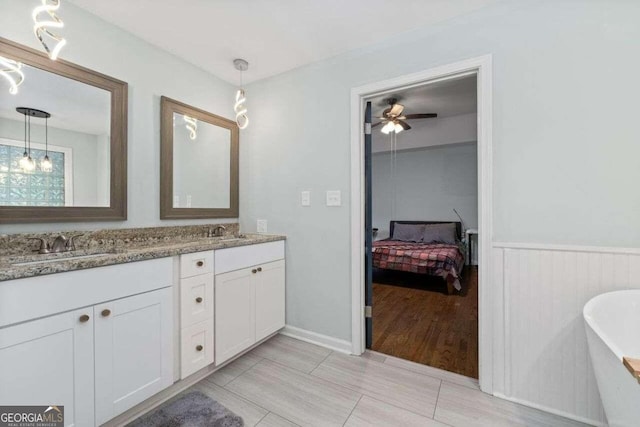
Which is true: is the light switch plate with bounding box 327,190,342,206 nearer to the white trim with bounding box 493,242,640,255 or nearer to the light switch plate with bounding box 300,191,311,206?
the light switch plate with bounding box 300,191,311,206

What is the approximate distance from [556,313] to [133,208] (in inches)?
108

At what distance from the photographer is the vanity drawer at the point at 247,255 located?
71.4 inches

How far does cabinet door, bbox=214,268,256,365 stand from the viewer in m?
1.79

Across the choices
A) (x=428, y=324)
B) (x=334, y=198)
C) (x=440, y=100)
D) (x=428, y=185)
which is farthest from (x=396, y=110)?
(x=428, y=324)

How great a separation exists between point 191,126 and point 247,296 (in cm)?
150

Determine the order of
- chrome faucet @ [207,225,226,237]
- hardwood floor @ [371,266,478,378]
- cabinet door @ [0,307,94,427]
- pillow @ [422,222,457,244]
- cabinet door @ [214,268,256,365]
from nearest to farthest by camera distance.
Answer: cabinet door @ [0,307,94,427]
cabinet door @ [214,268,256,365]
hardwood floor @ [371,266,478,378]
chrome faucet @ [207,225,226,237]
pillow @ [422,222,457,244]

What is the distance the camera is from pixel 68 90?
5.24ft

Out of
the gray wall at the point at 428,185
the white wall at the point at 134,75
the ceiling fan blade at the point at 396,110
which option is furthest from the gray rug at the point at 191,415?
the gray wall at the point at 428,185

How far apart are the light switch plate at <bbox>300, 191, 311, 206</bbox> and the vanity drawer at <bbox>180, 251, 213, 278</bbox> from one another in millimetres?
880

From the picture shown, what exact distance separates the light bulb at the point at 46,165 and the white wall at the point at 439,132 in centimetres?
443

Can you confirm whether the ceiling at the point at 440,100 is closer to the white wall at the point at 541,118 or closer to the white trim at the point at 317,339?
the white wall at the point at 541,118

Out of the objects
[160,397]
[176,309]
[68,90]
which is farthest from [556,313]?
[68,90]

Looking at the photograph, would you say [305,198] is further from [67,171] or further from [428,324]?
[428,324]

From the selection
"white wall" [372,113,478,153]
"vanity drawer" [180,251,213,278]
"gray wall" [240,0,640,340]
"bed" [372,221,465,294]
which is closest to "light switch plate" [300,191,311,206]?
"gray wall" [240,0,640,340]
